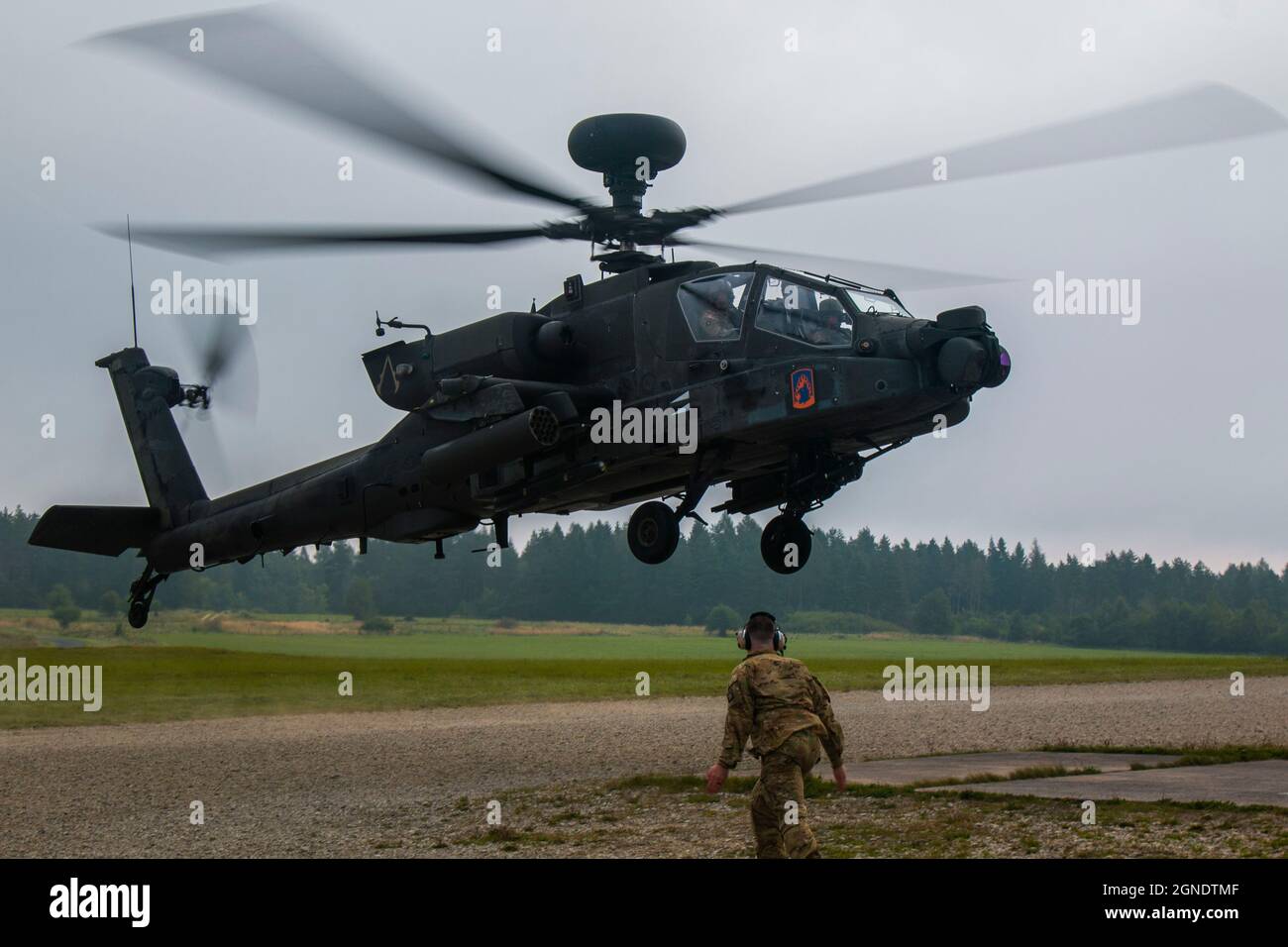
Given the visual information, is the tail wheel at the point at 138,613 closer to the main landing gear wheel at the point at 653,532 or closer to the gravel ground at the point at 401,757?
the gravel ground at the point at 401,757

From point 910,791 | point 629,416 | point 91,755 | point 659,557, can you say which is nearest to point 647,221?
point 629,416

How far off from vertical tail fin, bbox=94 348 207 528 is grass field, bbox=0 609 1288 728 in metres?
8.39

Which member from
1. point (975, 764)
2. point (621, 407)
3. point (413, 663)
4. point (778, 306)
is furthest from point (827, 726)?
point (413, 663)

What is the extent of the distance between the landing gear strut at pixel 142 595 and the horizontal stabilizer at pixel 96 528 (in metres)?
0.49

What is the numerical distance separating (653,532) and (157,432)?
357 inches

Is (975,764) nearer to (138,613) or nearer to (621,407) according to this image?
(621,407)

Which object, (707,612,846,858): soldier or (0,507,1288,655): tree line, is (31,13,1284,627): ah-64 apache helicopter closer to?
(707,612,846,858): soldier

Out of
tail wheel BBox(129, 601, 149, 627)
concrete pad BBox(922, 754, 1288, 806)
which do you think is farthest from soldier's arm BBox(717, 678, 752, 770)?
tail wheel BBox(129, 601, 149, 627)

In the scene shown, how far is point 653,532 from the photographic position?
14.9m

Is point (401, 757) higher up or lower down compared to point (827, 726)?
lower down

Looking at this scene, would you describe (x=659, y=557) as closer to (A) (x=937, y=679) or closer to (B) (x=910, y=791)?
(B) (x=910, y=791)

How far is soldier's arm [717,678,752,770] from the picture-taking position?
329 inches
